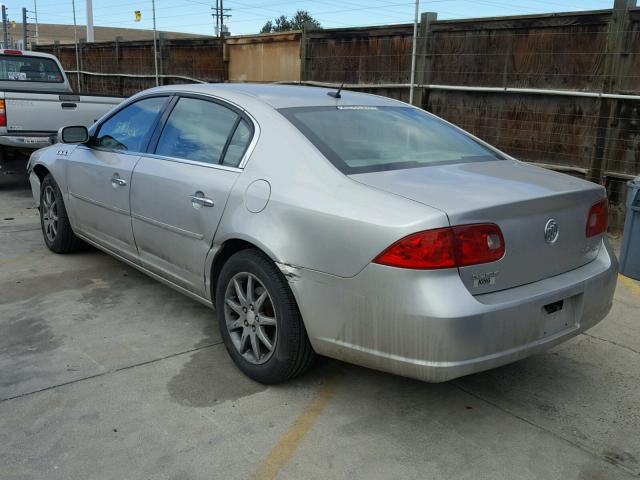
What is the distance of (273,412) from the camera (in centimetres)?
317

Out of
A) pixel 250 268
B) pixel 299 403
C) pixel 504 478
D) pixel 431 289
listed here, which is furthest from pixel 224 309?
pixel 504 478

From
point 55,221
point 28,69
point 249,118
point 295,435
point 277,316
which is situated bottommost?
point 295,435

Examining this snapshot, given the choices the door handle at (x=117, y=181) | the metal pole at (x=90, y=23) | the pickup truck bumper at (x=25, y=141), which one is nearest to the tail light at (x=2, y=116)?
the pickup truck bumper at (x=25, y=141)

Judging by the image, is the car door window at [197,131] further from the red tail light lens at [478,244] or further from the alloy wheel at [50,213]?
the alloy wheel at [50,213]

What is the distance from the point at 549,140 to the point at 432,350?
5.58 meters

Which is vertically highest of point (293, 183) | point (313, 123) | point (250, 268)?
point (313, 123)

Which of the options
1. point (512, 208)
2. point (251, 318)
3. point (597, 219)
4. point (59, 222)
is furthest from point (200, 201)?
point (59, 222)

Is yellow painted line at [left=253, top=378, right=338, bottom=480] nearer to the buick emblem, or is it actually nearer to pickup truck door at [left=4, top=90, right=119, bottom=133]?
the buick emblem

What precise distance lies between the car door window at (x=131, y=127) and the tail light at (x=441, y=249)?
2.40 m

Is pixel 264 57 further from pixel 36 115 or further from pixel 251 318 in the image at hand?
pixel 251 318

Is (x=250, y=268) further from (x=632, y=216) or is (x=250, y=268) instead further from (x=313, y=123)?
(x=632, y=216)

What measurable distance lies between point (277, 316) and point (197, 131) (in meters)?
1.46

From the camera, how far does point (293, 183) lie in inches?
125

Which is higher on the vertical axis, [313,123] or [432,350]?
[313,123]
